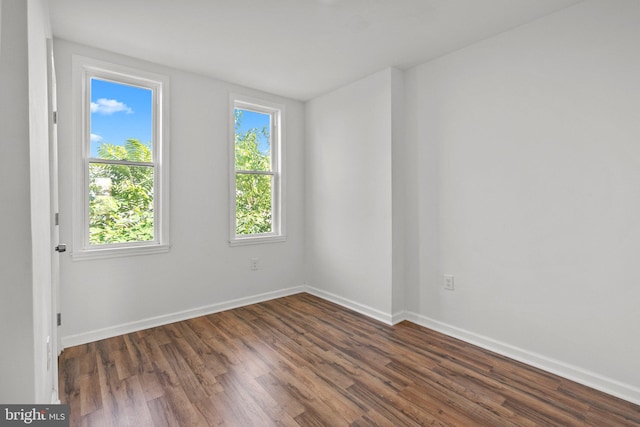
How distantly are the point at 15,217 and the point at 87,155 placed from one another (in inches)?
92.4

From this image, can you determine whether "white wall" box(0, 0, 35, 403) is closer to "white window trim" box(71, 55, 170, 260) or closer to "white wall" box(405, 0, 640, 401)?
"white window trim" box(71, 55, 170, 260)

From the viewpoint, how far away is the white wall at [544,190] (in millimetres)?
1987

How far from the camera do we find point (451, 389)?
204cm

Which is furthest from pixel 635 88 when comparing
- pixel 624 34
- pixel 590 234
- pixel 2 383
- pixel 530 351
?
pixel 2 383

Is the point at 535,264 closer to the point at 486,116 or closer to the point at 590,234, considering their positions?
the point at 590,234

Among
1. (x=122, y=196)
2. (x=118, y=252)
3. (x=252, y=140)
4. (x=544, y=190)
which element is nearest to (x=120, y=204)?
(x=122, y=196)

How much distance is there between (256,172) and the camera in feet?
12.7

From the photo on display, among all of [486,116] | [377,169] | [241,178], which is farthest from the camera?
[241,178]

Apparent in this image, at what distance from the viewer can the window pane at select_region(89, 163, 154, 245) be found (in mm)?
2873

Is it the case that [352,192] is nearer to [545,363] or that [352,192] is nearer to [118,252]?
[545,363]

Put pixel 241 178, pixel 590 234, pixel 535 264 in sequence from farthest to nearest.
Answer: pixel 241 178 → pixel 535 264 → pixel 590 234

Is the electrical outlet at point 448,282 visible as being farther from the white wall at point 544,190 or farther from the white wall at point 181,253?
the white wall at point 181,253

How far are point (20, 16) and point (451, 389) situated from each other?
8.69 ft

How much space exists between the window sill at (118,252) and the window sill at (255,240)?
0.72 meters
